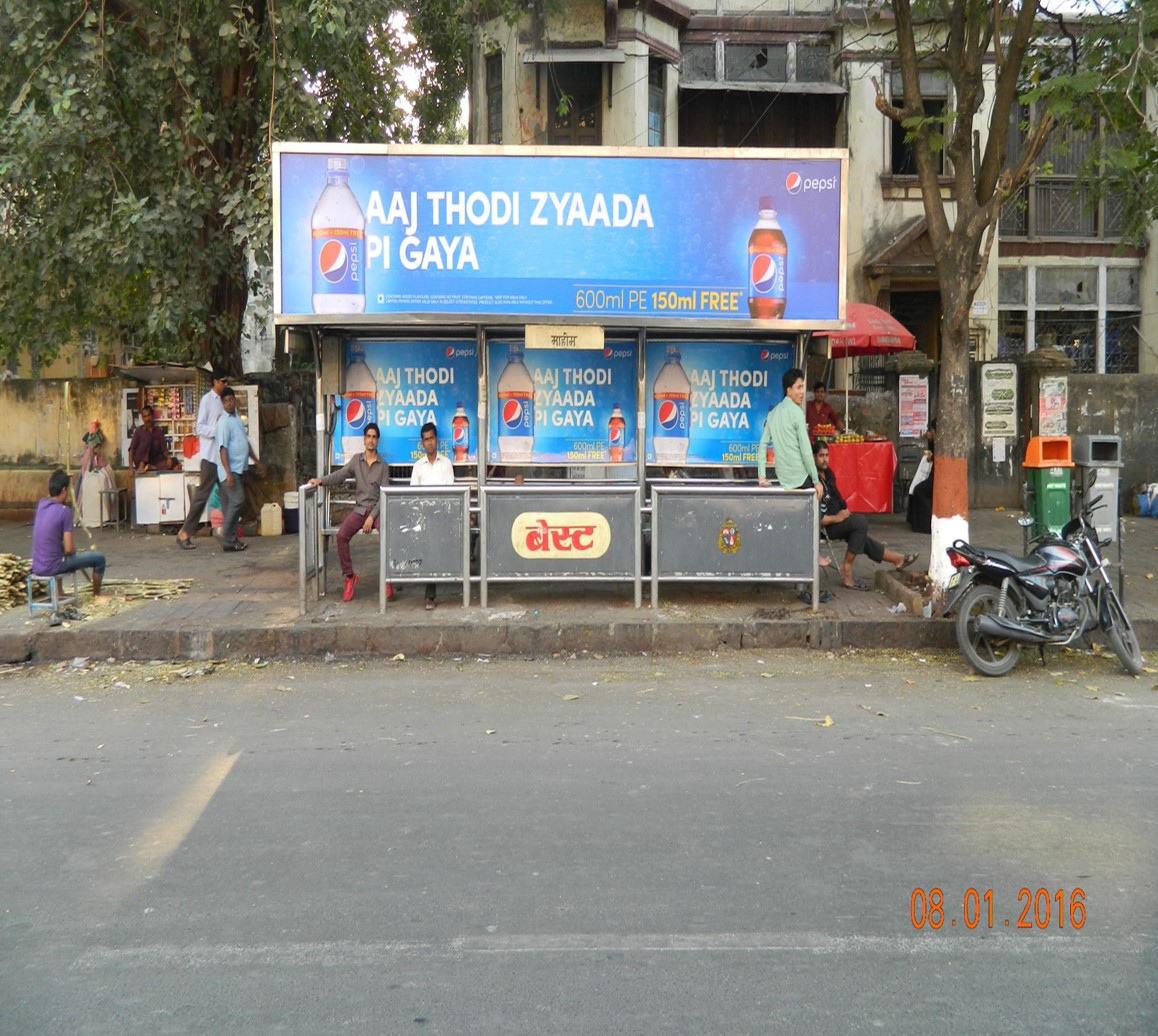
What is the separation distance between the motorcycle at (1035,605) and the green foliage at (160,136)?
755 cm

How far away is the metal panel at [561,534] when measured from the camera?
8.95 m

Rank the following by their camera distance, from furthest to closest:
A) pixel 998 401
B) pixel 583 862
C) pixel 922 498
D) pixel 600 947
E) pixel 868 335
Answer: pixel 998 401 < pixel 868 335 < pixel 922 498 < pixel 583 862 < pixel 600 947

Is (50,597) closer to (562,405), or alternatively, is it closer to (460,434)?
(460,434)

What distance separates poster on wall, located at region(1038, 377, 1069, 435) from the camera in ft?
49.6

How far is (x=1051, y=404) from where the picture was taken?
15141 mm

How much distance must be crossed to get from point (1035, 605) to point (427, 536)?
458 centimetres

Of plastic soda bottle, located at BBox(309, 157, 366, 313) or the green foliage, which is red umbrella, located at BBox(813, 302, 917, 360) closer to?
the green foliage

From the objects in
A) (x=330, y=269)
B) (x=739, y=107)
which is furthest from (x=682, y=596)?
(x=739, y=107)

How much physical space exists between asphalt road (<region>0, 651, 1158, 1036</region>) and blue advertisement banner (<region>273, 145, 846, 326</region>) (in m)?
3.70

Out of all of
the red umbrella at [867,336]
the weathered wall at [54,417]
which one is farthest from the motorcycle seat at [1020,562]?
the weathered wall at [54,417]

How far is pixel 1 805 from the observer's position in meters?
5.14

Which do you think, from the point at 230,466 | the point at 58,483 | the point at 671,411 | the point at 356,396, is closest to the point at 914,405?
the point at 671,411

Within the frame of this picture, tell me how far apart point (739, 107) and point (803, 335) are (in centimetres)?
1136
